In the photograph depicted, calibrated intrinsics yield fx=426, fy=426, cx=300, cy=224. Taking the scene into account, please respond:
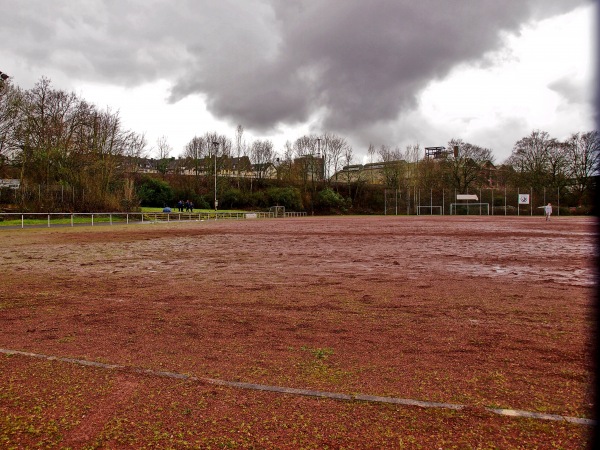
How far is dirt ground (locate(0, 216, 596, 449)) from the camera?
2535 mm

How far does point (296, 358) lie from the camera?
12.3ft

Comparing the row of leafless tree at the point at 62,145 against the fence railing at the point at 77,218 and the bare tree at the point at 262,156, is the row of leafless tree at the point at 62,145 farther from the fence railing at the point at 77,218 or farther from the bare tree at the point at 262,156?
the bare tree at the point at 262,156

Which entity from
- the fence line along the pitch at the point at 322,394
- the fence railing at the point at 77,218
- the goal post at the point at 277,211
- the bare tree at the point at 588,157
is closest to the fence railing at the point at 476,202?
the goal post at the point at 277,211

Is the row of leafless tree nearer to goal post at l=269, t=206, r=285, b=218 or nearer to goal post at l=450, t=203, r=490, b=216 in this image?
goal post at l=269, t=206, r=285, b=218

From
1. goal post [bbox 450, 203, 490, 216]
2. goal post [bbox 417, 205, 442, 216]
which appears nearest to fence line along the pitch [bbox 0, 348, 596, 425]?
goal post [bbox 450, 203, 490, 216]

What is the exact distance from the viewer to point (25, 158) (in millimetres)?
34531

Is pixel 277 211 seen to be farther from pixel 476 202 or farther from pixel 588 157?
pixel 588 157

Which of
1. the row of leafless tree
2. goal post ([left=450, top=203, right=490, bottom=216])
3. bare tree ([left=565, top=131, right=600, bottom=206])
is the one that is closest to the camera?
bare tree ([left=565, top=131, right=600, bottom=206])

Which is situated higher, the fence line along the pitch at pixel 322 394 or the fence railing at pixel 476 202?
the fence railing at pixel 476 202

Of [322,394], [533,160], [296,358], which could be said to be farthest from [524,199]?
[322,394]

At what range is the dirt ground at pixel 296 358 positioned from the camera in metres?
2.54

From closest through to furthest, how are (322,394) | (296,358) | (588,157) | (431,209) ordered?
(588,157) → (322,394) → (296,358) → (431,209)

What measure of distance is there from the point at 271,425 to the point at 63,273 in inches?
303

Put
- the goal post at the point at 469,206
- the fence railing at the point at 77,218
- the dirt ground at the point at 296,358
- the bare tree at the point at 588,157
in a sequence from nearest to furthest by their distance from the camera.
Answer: the bare tree at the point at 588,157 → the dirt ground at the point at 296,358 → the fence railing at the point at 77,218 → the goal post at the point at 469,206
